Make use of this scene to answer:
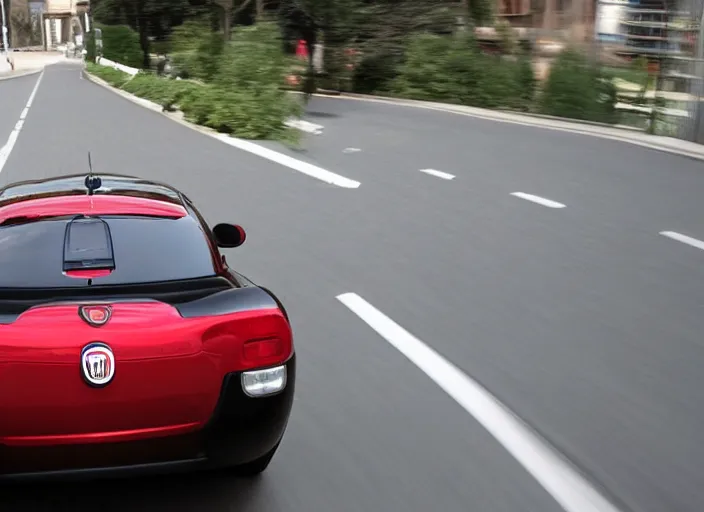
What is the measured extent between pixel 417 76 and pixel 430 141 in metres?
10.9

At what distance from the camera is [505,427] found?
5055mm

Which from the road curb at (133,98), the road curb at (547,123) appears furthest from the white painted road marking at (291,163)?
the road curb at (133,98)

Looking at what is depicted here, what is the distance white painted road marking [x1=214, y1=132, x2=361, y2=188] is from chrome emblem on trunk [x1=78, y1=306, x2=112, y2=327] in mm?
10405

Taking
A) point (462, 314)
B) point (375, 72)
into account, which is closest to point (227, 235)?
point (462, 314)

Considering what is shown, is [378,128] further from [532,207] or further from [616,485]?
[616,485]

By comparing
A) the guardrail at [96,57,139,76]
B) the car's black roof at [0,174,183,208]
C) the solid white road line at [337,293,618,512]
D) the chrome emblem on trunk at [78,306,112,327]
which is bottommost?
the guardrail at [96,57,139,76]

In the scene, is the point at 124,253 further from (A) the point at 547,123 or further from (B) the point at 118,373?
(A) the point at 547,123

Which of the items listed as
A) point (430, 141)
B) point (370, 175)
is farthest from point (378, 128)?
point (370, 175)

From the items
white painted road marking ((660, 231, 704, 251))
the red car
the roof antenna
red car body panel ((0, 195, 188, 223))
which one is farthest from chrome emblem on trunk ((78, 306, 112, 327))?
white painted road marking ((660, 231, 704, 251))

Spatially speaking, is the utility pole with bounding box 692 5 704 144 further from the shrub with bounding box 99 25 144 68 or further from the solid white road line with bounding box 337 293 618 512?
the shrub with bounding box 99 25 144 68

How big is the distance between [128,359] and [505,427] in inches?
88.2

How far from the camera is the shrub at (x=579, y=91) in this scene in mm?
22016

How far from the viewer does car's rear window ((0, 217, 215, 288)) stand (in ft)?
13.1

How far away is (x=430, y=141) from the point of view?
19078 mm
